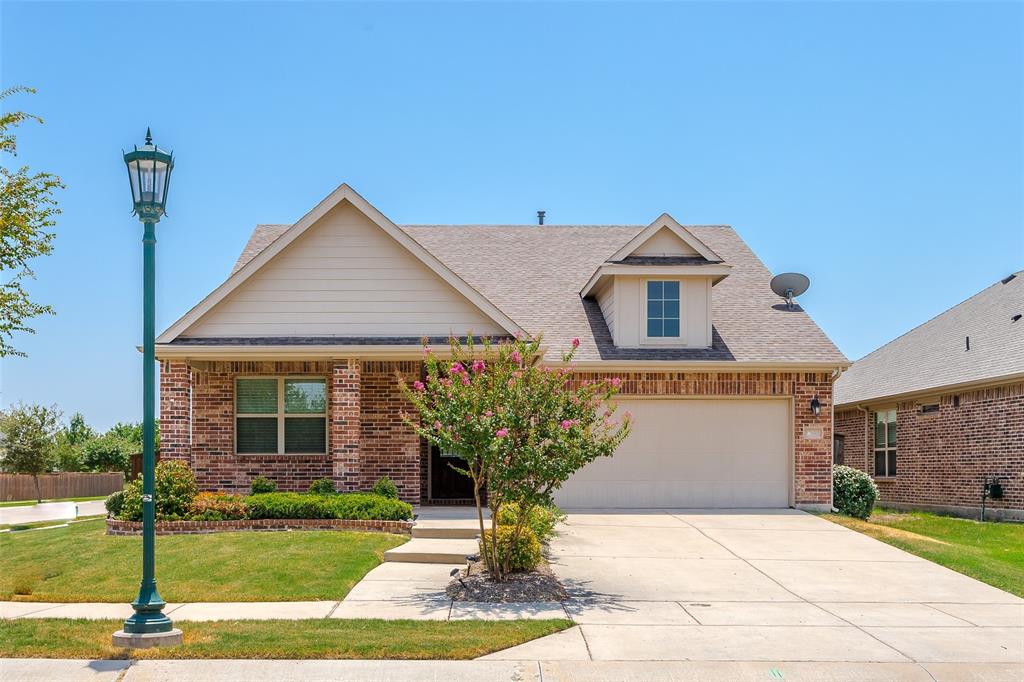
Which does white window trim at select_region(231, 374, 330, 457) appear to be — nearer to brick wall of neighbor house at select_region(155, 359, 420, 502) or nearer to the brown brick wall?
brick wall of neighbor house at select_region(155, 359, 420, 502)

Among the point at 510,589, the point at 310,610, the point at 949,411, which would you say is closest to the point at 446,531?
the point at 510,589

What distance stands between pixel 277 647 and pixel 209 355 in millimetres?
10202

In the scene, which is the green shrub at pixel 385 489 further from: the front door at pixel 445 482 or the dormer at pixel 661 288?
the dormer at pixel 661 288

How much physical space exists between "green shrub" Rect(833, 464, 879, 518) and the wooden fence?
31189 mm

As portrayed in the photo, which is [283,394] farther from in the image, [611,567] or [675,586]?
[675,586]

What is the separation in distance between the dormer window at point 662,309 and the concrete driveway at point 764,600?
14.6 ft

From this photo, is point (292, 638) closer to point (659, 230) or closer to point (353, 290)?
point (353, 290)

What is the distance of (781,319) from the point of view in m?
21.5

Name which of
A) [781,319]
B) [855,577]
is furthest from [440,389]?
[781,319]

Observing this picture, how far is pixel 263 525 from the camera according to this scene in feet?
52.7

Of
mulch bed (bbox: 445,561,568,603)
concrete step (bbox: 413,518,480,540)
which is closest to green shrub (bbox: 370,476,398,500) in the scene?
concrete step (bbox: 413,518,480,540)

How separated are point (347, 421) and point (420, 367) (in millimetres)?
1805

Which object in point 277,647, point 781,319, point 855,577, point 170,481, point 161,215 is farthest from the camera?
point 781,319

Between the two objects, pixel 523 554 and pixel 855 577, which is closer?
pixel 523 554
